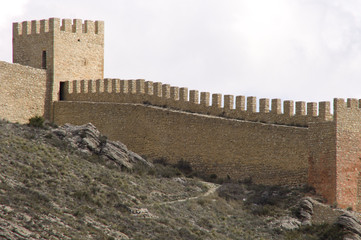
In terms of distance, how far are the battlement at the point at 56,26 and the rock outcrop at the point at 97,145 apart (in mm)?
6551

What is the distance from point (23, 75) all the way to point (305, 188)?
12.2 metres

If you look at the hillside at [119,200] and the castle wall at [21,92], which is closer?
the hillside at [119,200]

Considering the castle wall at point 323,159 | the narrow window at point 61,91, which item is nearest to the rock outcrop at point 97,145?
the narrow window at point 61,91

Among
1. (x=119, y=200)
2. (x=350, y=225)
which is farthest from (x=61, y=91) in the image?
(x=350, y=225)

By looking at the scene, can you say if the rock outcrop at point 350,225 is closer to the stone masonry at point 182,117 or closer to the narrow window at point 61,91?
the stone masonry at point 182,117

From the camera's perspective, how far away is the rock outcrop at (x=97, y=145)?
4050 centimetres

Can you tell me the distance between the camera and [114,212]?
113 ft

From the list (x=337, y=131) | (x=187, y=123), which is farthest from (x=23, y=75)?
(x=337, y=131)

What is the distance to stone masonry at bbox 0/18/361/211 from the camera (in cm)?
3984

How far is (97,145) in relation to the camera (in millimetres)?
40844

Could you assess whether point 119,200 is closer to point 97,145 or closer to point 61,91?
point 97,145

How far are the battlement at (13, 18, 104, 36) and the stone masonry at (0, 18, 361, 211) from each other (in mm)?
39

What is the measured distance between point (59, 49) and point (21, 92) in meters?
2.63

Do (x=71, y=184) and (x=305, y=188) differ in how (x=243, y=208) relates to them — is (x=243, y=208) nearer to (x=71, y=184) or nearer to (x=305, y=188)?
(x=305, y=188)
